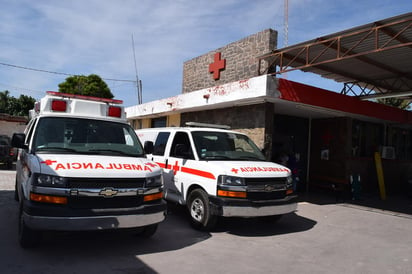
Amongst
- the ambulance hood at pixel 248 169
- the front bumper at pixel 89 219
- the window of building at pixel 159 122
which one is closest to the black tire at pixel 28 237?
the front bumper at pixel 89 219

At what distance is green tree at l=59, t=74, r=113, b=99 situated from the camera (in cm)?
3275

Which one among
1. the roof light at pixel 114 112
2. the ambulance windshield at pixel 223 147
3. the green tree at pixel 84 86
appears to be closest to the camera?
the roof light at pixel 114 112

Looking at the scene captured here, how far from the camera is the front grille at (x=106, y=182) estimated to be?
13.9 feet

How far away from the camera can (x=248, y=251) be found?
519cm

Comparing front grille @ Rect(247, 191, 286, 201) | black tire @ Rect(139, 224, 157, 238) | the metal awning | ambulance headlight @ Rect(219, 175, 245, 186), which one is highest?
the metal awning

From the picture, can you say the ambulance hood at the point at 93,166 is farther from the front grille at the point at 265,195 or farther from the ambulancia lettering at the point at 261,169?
the front grille at the point at 265,195

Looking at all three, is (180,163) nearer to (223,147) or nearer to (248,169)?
(223,147)

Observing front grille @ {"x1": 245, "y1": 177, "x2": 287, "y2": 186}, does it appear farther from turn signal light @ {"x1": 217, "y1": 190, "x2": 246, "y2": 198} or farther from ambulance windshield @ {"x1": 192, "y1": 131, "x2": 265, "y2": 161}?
ambulance windshield @ {"x1": 192, "y1": 131, "x2": 265, "y2": 161}

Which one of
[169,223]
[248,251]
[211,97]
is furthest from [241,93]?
[248,251]

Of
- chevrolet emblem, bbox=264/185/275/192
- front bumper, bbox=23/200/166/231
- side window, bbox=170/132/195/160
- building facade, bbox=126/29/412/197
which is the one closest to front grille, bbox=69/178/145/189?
front bumper, bbox=23/200/166/231

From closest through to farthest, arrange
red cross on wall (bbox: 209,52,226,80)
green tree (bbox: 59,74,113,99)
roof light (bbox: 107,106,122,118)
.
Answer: roof light (bbox: 107,106,122,118) → red cross on wall (bbox: 209,52,226,80) → green tree (bbox: 59,74,113,99)

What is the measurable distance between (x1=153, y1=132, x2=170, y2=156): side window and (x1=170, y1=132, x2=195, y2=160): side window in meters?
0.36

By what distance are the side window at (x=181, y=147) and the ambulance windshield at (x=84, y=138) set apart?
1317 mm

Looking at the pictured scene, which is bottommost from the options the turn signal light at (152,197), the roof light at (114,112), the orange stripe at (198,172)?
the turn signal light at (152,197)
